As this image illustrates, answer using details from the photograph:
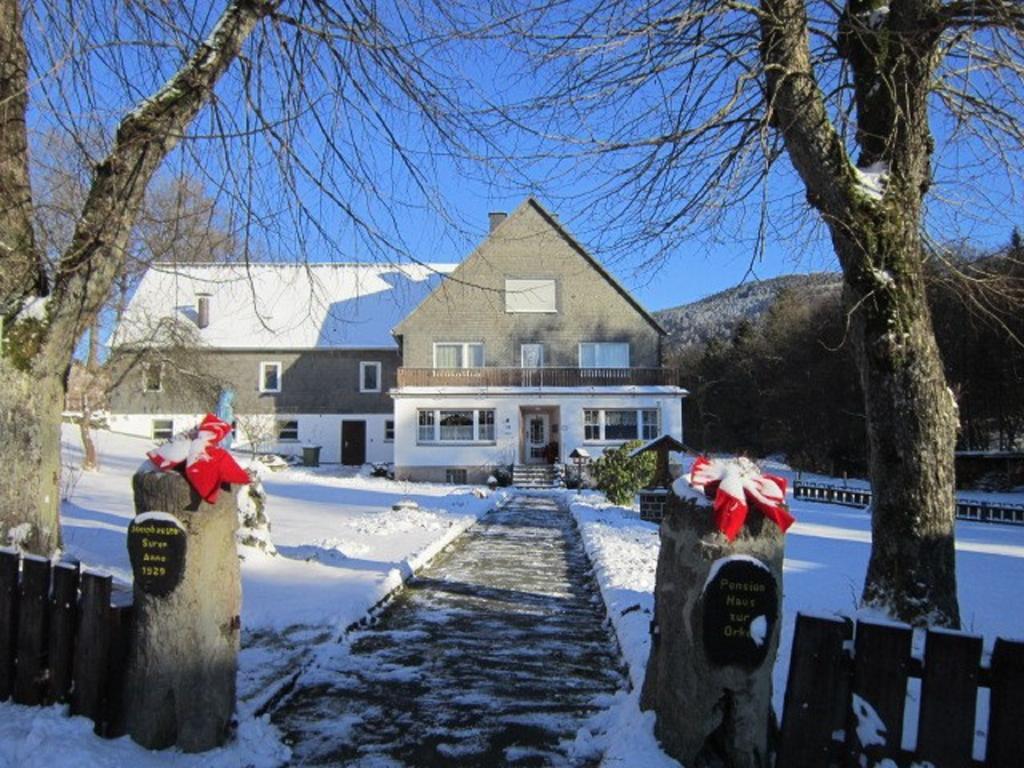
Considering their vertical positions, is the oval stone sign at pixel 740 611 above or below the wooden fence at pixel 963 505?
above

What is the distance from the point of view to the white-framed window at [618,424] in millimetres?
35094

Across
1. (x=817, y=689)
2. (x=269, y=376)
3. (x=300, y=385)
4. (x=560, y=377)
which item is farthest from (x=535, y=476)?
(x=817, y=689)

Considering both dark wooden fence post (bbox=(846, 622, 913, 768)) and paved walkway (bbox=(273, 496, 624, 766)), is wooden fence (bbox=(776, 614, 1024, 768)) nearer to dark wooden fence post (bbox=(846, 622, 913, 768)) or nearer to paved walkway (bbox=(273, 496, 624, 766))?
dark wooden fence post (bbox=(846, 622, 913, 768))

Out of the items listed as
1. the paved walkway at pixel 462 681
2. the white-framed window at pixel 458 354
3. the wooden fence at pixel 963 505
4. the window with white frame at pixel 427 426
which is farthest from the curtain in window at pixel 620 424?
→ the paved walkway at pixel 462 681

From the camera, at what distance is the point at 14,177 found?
6.38 m

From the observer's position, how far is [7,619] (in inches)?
191

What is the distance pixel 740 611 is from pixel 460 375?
103 feet

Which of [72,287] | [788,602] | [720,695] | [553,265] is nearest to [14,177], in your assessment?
[72,287]

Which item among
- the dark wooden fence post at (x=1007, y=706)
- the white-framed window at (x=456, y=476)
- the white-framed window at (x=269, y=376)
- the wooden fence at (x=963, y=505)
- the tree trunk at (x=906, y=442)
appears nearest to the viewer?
the dark wooden fence post at (x=1007, y=706)

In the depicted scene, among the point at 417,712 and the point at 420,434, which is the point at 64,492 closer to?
the point at 417,712

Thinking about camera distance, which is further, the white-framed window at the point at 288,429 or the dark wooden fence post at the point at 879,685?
the white-framed window at the point at 288,429

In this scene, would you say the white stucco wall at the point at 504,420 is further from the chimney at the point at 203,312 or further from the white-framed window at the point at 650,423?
the chimney at the point at 203,312

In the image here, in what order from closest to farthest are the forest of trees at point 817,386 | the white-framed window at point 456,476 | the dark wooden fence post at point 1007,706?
the dark wooden fence post at point 1007,706 → the forest of trees at point 817,386 → the white-framed window at point 456,476

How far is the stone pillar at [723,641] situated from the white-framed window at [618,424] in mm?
30988
